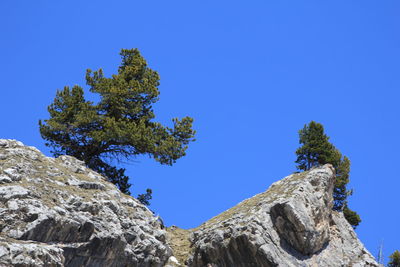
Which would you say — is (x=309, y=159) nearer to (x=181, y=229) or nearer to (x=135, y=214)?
(x=181, y=229)

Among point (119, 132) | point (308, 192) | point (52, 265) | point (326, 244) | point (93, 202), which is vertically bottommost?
point (52, 265)

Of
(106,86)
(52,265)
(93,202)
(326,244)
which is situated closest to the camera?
(52,265)

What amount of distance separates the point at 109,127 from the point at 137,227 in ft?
41.6

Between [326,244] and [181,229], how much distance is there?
39.7 ft

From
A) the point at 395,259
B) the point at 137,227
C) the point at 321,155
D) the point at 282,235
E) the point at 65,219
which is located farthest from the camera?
the point at 395,259

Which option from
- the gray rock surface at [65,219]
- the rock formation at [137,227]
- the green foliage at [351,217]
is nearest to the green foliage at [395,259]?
the green foliage at [351,217]

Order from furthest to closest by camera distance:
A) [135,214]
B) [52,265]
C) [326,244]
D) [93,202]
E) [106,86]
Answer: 1. [106,86]
2. [326,244]
3. [135,214]
4. [93,202]
5. [52,265]

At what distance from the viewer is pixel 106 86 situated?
51.8 metres

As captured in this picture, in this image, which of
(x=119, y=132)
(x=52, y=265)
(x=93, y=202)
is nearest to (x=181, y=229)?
(x=119, y=132)

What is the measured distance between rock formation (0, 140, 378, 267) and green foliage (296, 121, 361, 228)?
4089mm

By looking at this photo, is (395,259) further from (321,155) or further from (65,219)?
(65,219)

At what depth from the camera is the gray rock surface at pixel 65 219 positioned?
1174 inches

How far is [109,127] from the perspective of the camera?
4853 centimetres

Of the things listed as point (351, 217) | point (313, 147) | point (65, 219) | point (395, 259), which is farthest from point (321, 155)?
point (65, 219)
